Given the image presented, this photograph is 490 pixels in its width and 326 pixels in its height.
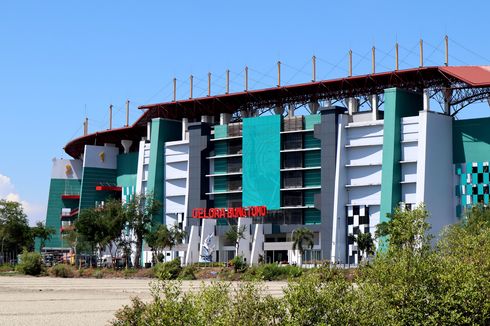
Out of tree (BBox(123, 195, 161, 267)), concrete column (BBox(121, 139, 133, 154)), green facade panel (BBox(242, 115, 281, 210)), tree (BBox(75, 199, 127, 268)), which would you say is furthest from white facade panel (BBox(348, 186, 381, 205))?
concrete column (BBox(121, 139, 133, 154))

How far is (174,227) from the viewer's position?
148375mm

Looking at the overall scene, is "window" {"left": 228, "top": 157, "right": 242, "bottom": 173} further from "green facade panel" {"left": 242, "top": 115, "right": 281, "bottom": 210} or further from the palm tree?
the palm tree

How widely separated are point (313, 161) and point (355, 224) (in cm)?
1333

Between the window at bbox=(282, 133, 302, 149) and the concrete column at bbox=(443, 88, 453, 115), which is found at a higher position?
the concrete column at bbox=(443, 88, 453, 115)

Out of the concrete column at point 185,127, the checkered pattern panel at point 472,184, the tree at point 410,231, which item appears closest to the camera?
the tree at point 410,231

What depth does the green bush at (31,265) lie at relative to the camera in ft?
362

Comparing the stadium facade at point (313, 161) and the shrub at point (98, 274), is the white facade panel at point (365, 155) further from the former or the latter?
the shrub at point (98, 274)

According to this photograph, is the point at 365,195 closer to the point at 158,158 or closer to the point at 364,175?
the point at 364,175

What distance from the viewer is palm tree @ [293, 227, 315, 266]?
130125mm

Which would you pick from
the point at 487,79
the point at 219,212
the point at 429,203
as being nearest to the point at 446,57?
the point at 487,79

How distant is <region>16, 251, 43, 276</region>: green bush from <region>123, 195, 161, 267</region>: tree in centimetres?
3026

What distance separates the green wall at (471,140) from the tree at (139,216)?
2108 inches

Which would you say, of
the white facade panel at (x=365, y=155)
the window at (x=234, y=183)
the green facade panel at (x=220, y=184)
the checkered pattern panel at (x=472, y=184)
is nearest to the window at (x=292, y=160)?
the white facade panel at (x=365, y=155)

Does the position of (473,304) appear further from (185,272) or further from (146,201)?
(146,201)
